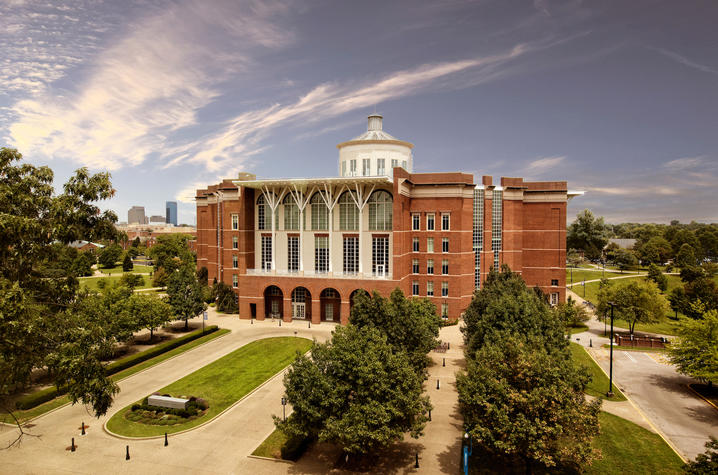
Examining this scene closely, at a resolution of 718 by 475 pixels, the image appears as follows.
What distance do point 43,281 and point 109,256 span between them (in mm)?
109885

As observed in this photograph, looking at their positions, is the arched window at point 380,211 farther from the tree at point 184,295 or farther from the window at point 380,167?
the tree at point 184,295

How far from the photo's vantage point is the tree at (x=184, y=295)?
4341 centimetres

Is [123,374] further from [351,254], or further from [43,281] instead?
[351,254]

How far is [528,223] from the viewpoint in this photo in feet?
187

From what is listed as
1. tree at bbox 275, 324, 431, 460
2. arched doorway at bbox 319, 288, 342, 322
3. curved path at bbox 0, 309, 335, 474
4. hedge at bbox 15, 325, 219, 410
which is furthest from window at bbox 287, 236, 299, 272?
tree at bbox 275, 324, 431, 460

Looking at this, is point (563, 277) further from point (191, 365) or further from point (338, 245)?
point (191, 365)

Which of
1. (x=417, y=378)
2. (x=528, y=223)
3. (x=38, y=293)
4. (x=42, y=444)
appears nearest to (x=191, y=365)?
(x=42, y=444)

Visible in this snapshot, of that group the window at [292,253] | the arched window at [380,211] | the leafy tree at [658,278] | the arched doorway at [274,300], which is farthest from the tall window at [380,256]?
the leafy tree at [658,278]

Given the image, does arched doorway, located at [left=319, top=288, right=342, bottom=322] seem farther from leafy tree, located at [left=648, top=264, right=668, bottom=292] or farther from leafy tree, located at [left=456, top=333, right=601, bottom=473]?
leafy tree, located at [left=648, top=264, right=668, bottom=292]

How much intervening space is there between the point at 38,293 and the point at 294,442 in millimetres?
13925

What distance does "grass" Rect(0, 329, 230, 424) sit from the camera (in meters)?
24.6

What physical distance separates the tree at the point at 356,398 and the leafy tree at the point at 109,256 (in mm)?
111002

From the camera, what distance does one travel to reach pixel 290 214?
52500 mm

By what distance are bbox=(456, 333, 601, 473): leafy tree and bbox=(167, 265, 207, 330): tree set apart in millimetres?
33666
